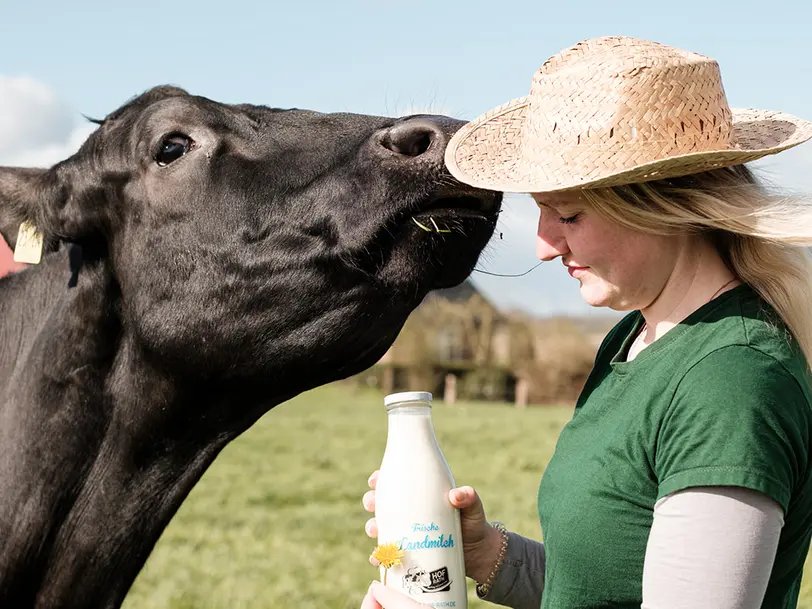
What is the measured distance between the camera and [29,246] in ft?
12.0

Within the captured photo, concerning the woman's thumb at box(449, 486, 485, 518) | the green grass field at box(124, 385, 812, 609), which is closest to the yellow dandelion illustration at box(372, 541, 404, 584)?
the woman's thumb at box(449, 486, 485, 518)

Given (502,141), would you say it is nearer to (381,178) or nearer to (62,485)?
(381,178)

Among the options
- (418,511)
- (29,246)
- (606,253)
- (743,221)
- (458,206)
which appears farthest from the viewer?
(29,246)

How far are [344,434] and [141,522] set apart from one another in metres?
15.7

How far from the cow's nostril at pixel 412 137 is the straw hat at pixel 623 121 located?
0.66 meters

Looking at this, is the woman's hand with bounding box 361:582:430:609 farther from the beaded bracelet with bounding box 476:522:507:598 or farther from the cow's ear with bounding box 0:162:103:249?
the cow's ear with bounding box 0:162:103:249

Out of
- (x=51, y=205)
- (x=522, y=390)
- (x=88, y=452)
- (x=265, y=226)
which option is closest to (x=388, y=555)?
(x=265, y=226)

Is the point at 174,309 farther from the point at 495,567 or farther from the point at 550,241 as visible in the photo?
the point at 550,241

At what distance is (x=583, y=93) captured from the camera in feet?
7.87

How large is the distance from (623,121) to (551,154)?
19 cm

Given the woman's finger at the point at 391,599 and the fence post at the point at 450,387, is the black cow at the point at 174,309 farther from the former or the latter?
the fence post at the point at 450,387

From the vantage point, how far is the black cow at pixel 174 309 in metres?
3.33

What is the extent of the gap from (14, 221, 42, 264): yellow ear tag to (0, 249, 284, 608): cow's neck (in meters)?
0.20

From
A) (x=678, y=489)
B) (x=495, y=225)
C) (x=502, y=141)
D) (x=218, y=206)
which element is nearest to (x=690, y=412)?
(x=678, y=489)
